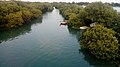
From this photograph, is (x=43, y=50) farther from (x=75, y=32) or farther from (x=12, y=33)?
(x=75, y=32)

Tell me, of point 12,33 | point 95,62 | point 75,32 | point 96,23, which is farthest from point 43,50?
point 96,23

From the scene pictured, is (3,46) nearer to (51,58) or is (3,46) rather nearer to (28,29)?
(51,58)

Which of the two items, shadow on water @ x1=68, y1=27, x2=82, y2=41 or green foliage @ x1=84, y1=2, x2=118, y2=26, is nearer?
green foliage @ x1=84, y1=2, x2=118, y2=26

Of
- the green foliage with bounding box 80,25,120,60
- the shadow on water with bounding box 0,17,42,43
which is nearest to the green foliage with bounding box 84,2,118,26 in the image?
the green foliage with bounding box 80,25,120,60

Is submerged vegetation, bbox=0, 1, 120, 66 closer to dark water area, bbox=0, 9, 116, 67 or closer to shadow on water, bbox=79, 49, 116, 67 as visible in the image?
shadow on water, bbox=79, 49, 116, 67

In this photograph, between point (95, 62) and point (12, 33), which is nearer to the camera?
point (95, 62)
